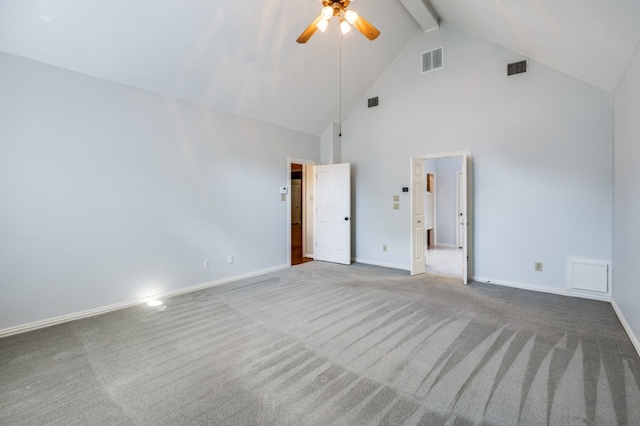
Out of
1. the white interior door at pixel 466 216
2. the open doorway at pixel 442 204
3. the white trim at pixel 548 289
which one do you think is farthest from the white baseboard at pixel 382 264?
the open doorway at pixel 442 204

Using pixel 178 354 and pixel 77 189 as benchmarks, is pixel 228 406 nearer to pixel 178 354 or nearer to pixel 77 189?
pixel 178 354

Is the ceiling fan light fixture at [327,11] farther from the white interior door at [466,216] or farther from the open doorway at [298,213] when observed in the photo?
the open doorway at [298,213]

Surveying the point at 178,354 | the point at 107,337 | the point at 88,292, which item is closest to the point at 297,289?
the point at 178,354

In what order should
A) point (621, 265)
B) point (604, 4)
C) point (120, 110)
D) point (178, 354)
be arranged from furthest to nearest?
1. point (120, 110)
2. point (621, 265)
3. point (178, 354)
4. point (604, 4)

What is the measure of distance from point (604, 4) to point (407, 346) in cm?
318

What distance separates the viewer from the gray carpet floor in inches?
69.5

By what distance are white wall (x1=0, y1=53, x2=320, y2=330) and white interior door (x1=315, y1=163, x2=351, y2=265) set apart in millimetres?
1771

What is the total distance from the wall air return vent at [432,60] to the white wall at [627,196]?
95.5 inches

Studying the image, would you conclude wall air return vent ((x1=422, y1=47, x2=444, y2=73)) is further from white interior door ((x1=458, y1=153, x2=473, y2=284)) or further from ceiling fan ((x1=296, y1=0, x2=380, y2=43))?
ceiling fan ((x1=296, y1=0, x2=380, y2=43))

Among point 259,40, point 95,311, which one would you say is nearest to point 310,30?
point 259,40

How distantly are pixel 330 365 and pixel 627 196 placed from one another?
11.1 feet

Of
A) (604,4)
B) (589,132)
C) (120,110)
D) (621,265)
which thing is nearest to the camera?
(604,4)

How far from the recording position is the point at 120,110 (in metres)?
3.48

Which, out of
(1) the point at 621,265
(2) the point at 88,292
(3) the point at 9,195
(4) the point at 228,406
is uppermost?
(3) the point at 9,195
